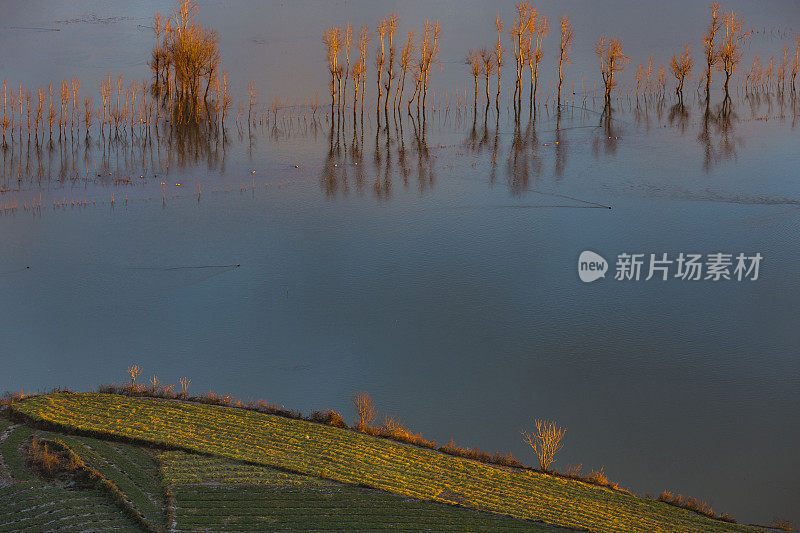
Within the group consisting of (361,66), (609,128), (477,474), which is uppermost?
(361,66)

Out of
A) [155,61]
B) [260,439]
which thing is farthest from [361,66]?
[260,439]

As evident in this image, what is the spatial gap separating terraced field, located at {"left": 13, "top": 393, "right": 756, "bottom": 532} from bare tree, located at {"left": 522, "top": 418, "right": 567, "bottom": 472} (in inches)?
24.9

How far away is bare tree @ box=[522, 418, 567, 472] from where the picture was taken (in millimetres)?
19344

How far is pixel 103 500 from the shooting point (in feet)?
50.0

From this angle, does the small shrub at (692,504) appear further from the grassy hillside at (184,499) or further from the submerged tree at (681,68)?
the submerged tree at (681,68)

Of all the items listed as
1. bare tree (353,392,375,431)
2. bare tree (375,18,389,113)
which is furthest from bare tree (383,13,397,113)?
bare tree (353,392,375,431)

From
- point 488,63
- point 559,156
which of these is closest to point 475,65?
point 488,63

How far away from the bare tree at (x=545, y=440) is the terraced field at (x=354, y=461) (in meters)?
0.63

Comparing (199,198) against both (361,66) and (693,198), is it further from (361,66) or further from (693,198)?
(693,198)

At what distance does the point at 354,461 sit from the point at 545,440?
423 centimetres

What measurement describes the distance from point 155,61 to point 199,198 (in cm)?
1569

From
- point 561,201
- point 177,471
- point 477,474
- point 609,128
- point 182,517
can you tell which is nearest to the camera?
point 182,517

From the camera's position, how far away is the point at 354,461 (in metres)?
18.0

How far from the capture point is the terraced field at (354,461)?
17016 millimetres
